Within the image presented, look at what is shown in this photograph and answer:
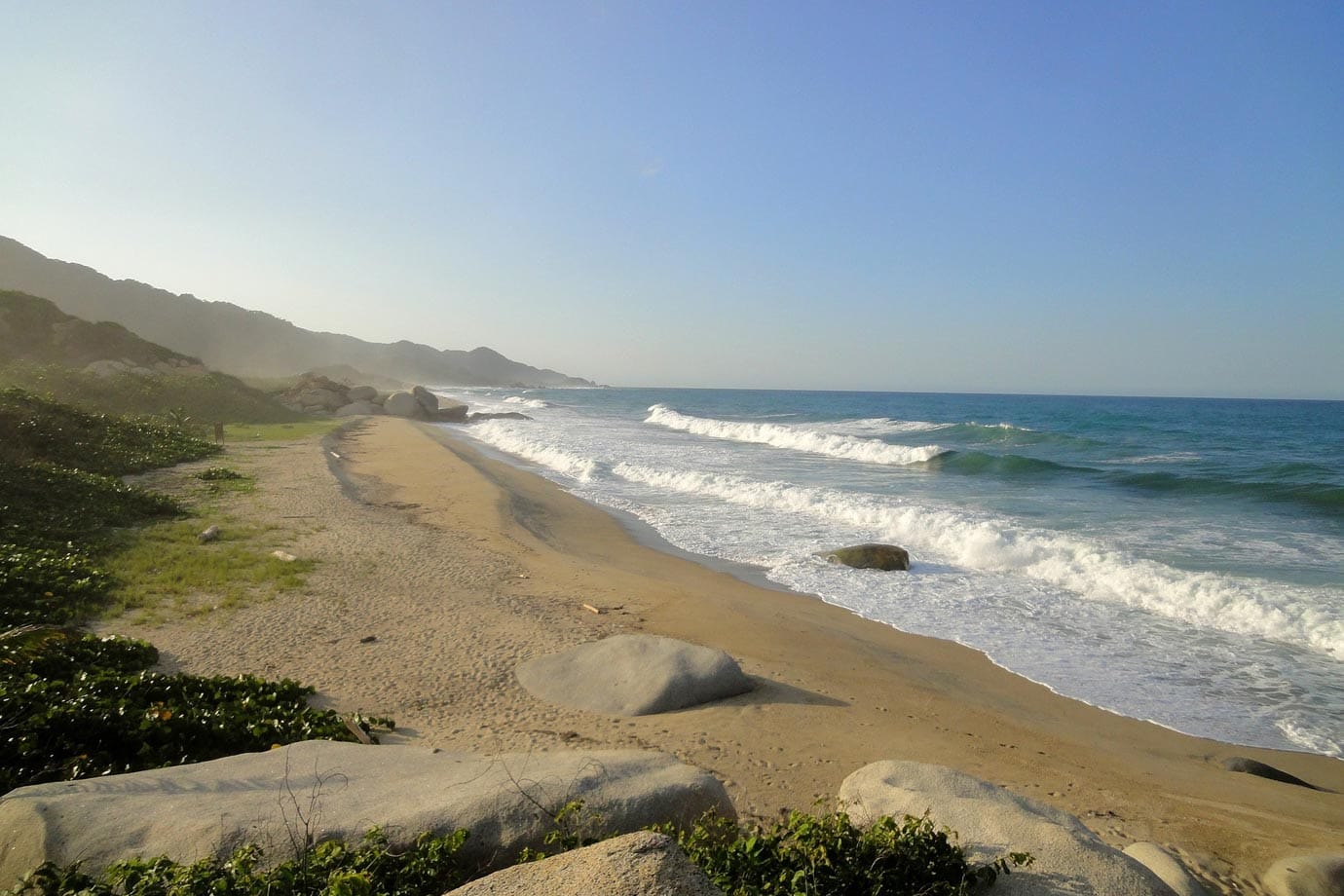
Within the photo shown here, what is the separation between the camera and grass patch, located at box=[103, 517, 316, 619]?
8445 millimetres

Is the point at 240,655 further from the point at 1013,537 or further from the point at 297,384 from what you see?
the point at 297,384

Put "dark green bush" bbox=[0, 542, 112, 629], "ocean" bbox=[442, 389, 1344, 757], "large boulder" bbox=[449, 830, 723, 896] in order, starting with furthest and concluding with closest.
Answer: "ocean" bbox=[442, 389, 1344, 757]
"dark green bush" bbox=[0, 542, 112, 629]
"large boulder" bbox=[449, 830, 723, 896]

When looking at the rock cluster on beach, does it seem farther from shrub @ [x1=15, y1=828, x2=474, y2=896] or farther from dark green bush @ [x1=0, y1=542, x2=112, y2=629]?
shrub @ [x1=15, y1=828, x2=474, y2=896]

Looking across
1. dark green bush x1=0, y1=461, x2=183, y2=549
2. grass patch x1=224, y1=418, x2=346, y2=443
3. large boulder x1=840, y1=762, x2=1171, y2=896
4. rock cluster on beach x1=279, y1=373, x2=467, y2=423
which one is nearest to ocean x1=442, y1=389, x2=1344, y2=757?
large boulder x1=840, y1=762, x2=1171, y2=896

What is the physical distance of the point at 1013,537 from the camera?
13711 mm

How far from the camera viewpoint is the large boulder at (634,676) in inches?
251

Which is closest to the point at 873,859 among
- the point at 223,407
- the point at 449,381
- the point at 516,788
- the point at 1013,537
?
the point at 516,788

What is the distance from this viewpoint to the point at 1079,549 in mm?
13055

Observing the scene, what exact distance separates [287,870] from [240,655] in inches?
206

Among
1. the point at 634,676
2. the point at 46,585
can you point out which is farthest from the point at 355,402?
the point at 634,676

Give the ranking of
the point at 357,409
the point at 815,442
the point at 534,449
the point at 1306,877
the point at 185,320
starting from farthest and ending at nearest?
the point at 185,320
the point at 357,409
the point at 815,442
the point at 534,449
the point at 1306,877

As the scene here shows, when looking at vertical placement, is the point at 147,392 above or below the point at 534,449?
above

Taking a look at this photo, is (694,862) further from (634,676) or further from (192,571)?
(192,571)

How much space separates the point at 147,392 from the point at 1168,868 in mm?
35362
